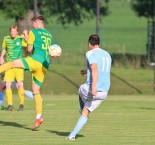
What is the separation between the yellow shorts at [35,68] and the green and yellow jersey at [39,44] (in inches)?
2.9

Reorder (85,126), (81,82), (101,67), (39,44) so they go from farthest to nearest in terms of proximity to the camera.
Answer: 1. (81,82)
2. (85,126)
3. (39,44)
4. (101,67)

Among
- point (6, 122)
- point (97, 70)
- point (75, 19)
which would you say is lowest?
point (75, 19)

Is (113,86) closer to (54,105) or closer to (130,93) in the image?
(130,93)

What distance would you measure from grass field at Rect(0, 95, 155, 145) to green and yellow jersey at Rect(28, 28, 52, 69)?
144cm

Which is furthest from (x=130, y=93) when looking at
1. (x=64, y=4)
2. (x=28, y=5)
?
(x=64, y=4)

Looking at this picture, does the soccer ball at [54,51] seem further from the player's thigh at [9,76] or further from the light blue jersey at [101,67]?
the player's thigh at [9,76]

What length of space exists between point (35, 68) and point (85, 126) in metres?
1.93

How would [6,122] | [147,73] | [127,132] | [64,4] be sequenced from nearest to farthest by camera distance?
[127,132] < [6,122] < [147,73] < [64,4]

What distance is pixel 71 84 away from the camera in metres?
33.6

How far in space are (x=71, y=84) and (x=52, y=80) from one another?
2.41 feet

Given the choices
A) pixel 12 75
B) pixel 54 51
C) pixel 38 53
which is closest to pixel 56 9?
pixel 12 75

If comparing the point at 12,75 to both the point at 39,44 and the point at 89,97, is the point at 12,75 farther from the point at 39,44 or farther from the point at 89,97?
the point at 89,97

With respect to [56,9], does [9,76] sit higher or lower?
higher

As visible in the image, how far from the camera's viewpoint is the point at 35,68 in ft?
57.9
